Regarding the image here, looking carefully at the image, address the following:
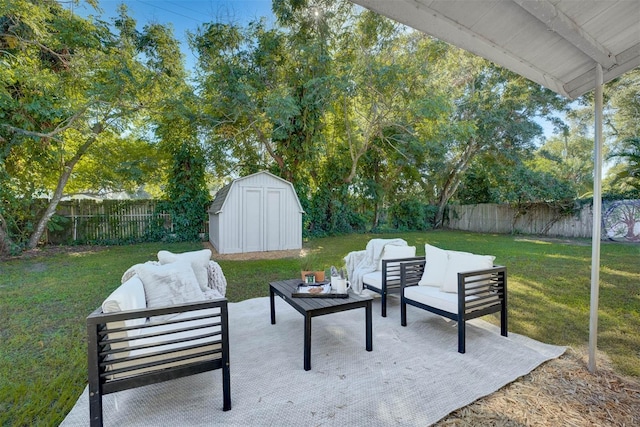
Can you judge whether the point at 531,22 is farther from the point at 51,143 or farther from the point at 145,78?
the point at 51,143

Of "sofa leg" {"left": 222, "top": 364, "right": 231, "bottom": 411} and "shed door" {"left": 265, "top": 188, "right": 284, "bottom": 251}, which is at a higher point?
"shed door" {"left": 265, "top": 188, "right": 284, "bottom": 251}

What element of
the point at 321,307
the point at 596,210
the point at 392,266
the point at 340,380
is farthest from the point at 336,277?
the point at 596,210

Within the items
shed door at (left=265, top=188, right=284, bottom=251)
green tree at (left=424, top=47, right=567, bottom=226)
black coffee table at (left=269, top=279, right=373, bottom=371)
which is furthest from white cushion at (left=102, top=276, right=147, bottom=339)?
green tree at (left=424, top=47, right=567, bottom=226)

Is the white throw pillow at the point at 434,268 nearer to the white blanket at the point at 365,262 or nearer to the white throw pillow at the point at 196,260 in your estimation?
the white blanket at the point at 365,262

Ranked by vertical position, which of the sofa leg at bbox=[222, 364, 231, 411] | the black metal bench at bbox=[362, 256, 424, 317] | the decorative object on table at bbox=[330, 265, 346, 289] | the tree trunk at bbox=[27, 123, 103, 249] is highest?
the tree trunk at bbox=[27, 123, 103, 249]

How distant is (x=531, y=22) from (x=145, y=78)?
30.1ft

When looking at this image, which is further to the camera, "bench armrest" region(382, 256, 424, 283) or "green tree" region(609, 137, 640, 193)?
"green tree" region(609, 137, 640, 193)

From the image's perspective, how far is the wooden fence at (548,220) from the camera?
9570 millimetres

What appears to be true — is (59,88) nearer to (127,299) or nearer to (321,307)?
(127,299)

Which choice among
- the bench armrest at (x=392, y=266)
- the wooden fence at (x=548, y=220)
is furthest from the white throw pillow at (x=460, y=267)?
the wooden fence at (x=548, y=220)

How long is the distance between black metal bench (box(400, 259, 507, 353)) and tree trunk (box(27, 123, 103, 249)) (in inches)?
378

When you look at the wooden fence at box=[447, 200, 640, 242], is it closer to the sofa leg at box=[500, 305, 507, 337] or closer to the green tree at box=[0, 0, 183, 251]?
the sofa leg at box=[500, 305, 507, 337]

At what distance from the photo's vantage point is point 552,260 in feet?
22.2

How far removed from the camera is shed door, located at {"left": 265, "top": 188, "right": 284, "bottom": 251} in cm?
873
